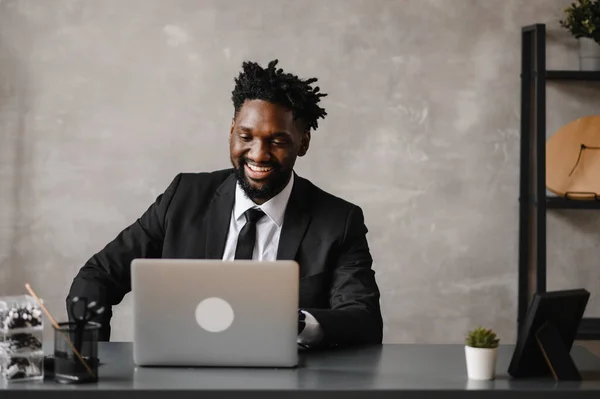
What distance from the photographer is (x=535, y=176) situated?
13.2 ft

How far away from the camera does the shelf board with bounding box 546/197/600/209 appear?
12.7 feet

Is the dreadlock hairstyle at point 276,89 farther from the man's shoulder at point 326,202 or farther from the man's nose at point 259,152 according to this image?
the man's shoulder at point 326,202

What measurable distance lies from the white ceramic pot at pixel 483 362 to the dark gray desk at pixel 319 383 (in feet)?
0.07

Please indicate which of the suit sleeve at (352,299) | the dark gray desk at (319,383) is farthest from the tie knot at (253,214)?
the dark gray desk at (319,383)

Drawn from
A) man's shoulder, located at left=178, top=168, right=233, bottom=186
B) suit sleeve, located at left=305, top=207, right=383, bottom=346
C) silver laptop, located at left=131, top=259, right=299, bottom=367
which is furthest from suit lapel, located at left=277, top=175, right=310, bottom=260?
silver laptop, located at left=131, top=259, right=299, bottom=367

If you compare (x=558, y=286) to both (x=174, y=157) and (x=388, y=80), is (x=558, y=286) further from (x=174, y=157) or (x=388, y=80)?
(x=174, y=157)

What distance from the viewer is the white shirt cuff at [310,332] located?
7.39 ft

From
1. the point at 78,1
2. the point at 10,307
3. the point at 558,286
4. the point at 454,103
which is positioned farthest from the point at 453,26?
the point at 10,307

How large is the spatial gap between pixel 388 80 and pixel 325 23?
0.37m

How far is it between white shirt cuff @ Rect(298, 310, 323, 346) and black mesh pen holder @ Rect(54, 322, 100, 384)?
0.55 metres

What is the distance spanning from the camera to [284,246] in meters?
2.71

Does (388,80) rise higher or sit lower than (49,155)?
higher

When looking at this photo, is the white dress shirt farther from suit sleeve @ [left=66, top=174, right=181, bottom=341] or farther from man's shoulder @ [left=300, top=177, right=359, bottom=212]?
suit sleeve @ [left=66, top=174, right=181, bottom=341]

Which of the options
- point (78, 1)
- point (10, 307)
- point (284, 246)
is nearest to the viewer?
point (10, 307)
